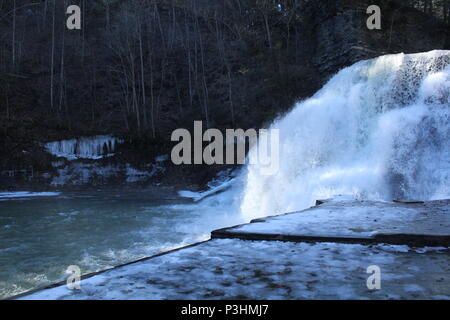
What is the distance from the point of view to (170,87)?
32.2 meters

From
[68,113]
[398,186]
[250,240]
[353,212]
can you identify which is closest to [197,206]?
[398,186]

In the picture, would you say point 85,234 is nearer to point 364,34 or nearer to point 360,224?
point 360,224

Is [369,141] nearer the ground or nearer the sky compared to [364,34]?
nearer the ground

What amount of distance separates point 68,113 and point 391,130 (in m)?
24.6

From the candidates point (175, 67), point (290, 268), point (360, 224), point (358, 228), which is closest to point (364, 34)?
point (175, 67)

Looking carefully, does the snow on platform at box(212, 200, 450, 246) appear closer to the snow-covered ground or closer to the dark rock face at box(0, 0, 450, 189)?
the snow-covered ground

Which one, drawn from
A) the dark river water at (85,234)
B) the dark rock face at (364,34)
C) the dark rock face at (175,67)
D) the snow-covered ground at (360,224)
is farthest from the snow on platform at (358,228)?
the dark rock face at (364,34)

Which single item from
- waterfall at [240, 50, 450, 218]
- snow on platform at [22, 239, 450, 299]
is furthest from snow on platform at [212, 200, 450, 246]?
waterfall at [240, 50, 450, 218]

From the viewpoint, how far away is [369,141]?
39.4 ft

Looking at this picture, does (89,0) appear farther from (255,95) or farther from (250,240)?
(250,240)

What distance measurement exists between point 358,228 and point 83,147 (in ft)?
75.2

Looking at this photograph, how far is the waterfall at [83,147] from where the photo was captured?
78.3 feet

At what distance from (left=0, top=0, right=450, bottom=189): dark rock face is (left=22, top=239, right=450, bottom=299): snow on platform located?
19.9m

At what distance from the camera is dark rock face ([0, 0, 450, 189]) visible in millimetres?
24359
